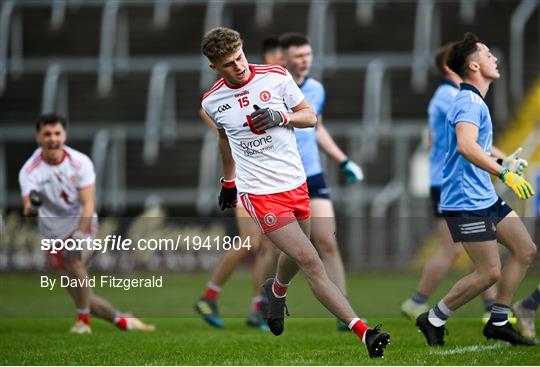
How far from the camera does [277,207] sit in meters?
7.59

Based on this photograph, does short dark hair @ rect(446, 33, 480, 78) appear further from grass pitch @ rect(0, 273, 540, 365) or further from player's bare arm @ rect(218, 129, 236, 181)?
grass pitch @ rect(0, 273, 540, 365)

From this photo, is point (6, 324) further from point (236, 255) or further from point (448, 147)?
point (448, 147)

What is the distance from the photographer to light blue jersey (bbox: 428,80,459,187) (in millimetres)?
9984

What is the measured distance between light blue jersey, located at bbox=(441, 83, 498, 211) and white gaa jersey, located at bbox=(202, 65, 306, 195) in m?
1.26

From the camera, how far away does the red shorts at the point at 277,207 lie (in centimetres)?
755

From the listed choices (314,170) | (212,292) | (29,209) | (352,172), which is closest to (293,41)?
(314,170)

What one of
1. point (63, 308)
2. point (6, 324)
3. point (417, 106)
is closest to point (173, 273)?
point (63, 308)

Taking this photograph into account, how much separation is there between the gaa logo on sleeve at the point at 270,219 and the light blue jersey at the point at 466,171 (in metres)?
1.47

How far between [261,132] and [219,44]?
0.64 meters

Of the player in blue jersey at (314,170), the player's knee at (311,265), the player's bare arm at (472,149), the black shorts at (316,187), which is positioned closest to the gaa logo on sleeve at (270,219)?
the player's knee at (311,265)

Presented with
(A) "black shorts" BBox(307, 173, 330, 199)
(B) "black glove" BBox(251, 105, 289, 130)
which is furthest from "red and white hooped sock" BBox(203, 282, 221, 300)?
(B) "black glove" BBox(251, 105, 289, 130)

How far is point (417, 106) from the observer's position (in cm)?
2164

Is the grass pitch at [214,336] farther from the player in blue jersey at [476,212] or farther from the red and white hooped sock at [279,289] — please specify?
the red and white hooped sock at [279,289]

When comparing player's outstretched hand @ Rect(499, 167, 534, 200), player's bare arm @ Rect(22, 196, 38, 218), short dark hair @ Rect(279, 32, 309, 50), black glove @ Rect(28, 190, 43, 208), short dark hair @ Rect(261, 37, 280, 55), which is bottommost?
player's bare arm @ Rect(22, 196, 38, 218)
